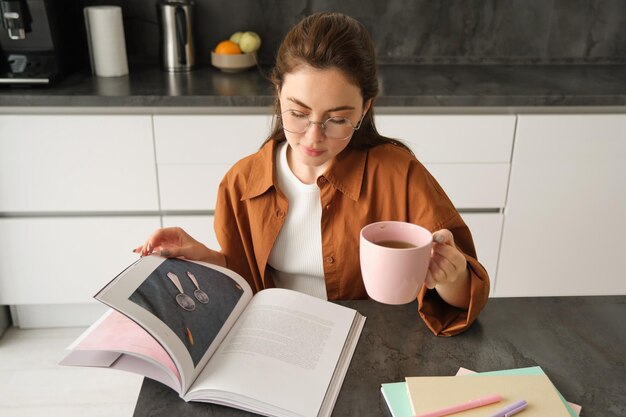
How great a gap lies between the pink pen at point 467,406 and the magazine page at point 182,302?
328mm

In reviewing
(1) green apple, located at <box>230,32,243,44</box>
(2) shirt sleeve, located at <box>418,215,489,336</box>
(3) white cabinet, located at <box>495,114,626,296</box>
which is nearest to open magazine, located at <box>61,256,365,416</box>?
(2) shirt sleeve, located at <box>418,215,489,336</box>

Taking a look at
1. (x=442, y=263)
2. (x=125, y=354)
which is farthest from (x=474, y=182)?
(x=125, y=354)

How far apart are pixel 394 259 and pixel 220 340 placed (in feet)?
1.00

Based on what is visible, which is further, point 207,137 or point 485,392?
point 207,137

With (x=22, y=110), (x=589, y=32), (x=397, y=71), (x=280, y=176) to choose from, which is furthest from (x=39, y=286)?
(x=589, y=32)

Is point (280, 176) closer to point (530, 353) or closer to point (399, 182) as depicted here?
point (399, 182)

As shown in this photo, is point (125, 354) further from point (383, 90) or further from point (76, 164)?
point (383, 90)

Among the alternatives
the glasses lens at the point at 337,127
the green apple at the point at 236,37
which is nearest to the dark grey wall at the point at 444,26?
the green apple at the point at 236,37

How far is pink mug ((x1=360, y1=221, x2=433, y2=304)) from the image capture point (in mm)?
893

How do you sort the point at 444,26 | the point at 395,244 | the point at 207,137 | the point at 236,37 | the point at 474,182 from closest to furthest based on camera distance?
the point at 395,244
the point at 207,137
the point at 474,182
the point at 236,37
the point at 444,26

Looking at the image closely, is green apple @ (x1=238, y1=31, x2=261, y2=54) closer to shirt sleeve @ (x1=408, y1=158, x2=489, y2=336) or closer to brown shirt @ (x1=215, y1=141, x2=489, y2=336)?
brown shirt @ (x1=215, y1=141, x2=489, y2=336)

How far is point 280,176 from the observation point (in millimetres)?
1343

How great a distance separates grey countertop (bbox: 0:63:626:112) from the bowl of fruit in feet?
0.11

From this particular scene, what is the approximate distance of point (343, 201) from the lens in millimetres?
1312
